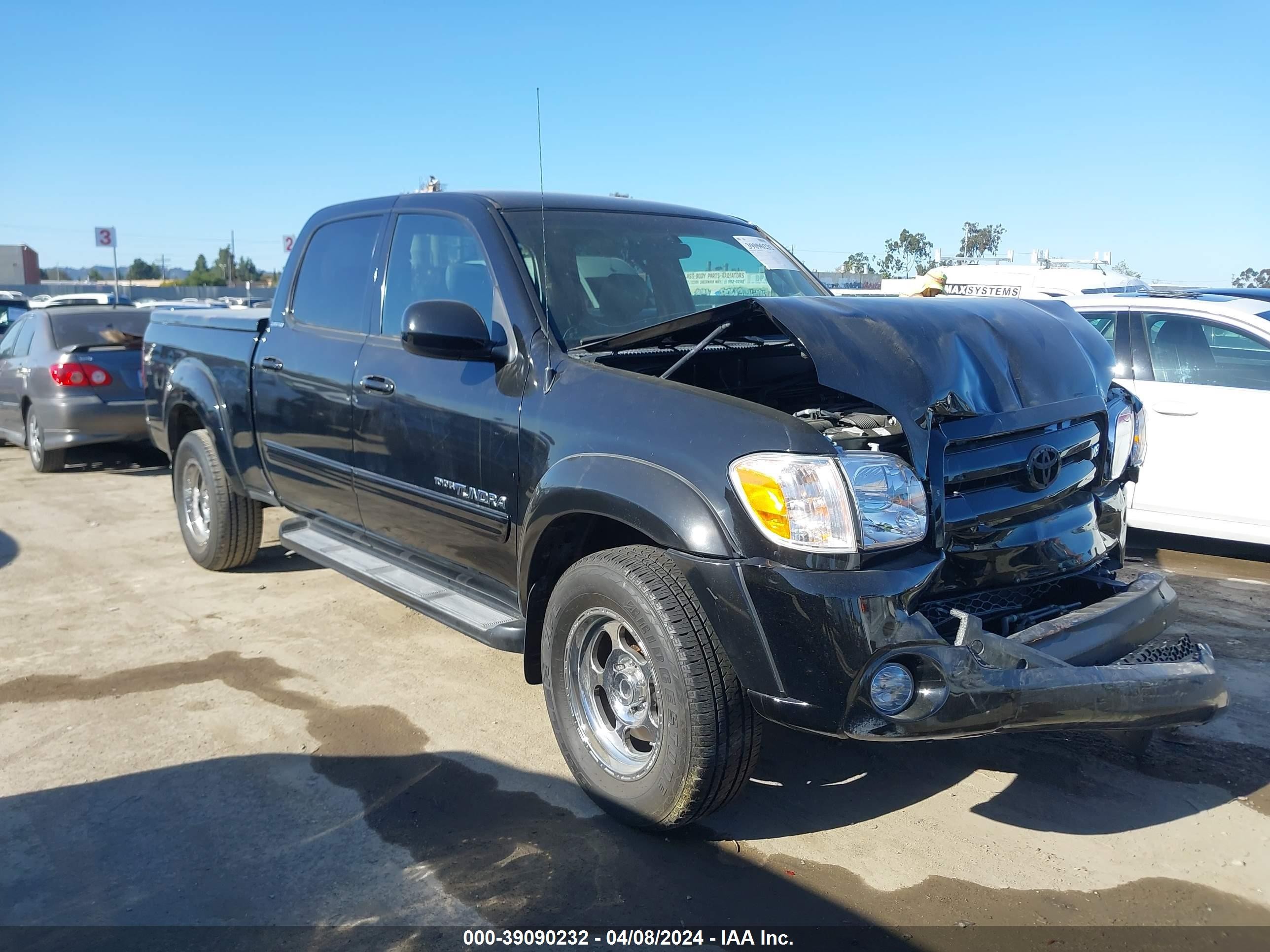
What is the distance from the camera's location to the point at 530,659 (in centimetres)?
360

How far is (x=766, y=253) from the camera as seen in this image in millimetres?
4691

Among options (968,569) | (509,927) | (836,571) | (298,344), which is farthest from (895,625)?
(298,344)

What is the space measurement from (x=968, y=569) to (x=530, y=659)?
60.6 inches

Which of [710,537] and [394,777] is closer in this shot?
[710,537]

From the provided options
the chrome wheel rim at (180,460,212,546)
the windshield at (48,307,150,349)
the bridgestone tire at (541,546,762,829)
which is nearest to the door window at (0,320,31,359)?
the windshield at (48,307,150,349)

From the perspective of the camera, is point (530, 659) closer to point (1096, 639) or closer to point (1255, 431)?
point (1096, 639)

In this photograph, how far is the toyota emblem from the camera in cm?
317

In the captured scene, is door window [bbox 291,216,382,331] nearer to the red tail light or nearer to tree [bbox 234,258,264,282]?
the red tail light

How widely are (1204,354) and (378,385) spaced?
17.1 ft

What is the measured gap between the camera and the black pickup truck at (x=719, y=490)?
2717mm

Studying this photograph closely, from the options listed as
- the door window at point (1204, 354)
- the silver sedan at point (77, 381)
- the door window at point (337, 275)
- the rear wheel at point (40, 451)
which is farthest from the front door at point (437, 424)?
the rear wheel at point (40, 451)

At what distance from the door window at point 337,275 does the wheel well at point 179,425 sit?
1555mm

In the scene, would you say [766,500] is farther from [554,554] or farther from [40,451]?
[40,451]

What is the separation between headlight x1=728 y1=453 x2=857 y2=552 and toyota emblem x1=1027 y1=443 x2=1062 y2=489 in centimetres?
81
